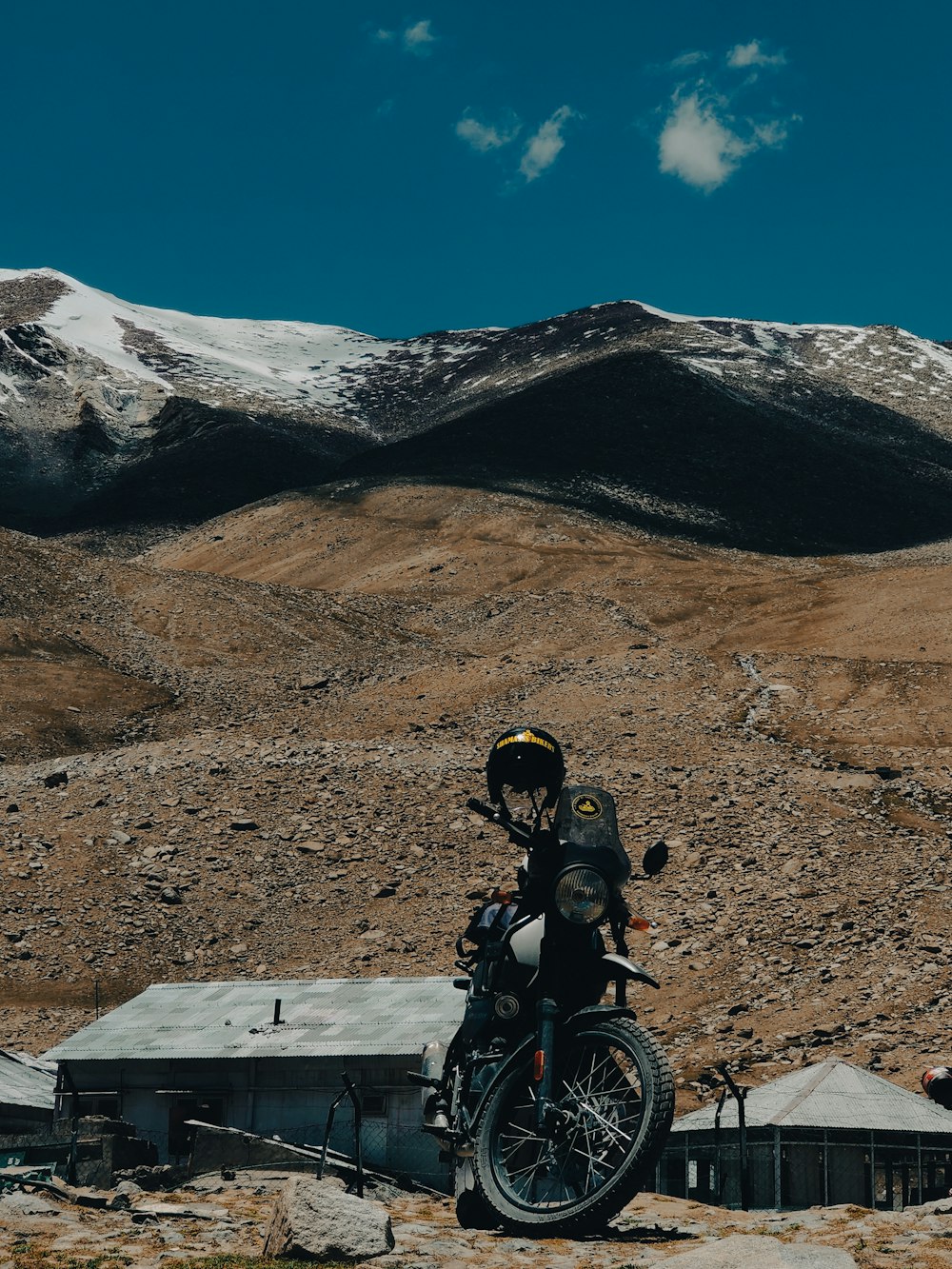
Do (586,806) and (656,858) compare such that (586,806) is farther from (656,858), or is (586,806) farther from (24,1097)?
(24,1097)

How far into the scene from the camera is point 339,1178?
594 inches

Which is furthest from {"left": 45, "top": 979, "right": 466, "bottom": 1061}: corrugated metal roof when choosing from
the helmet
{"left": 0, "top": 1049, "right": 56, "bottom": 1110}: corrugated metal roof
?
the helmet

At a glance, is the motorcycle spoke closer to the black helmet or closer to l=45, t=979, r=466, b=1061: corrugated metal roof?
the black helmet

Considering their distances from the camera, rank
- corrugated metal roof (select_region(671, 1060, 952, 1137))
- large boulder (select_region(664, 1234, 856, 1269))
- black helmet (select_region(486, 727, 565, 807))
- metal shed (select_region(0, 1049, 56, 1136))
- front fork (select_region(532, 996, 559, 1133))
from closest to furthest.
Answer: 1. large boulder (select_region(664, 1234, 856, 1269))
2. front fork (select_region(532, 996, 559, 1133))
3. black helmet (select_region(486, 727, 565, 807))
4. corrugated metal roof (select_region(671, 1060, 952, 1137))
5. metal shed (select_region(0, 1049, 56, 1136))

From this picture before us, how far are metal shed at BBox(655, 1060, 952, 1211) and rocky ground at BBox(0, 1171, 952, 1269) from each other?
374 inches

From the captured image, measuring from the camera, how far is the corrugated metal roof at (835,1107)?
73.3ft

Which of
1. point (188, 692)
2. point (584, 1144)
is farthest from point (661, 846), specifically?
point (188, 692)

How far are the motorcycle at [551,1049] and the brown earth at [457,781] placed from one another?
21.0m

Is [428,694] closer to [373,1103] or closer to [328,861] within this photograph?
[328,861]

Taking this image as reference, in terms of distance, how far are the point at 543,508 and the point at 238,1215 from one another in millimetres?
104062

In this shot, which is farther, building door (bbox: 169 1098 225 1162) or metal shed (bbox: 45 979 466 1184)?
building door (bbox: 169 1098 225 1162)

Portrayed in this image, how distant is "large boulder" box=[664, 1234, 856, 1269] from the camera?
27.3 feet

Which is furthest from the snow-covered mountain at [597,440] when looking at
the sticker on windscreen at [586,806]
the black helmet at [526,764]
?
the sticker on windscreen at [586,806]

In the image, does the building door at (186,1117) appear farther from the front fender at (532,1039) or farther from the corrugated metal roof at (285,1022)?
the front fender at (532,1039)
